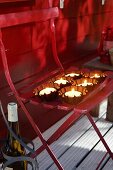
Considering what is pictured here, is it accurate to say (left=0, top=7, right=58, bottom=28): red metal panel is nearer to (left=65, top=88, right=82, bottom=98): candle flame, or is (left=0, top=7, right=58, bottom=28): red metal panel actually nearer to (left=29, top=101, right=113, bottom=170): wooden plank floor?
(left=65, top=88, right=82, bottom=98): candle flame

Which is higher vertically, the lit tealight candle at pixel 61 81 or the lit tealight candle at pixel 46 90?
the lit tealight candle at pixel 46 90

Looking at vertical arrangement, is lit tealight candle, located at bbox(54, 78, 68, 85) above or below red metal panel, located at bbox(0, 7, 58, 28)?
below

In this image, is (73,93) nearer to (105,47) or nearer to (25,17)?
(25,17)

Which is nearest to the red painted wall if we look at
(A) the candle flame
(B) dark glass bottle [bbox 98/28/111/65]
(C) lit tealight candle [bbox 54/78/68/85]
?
(B) dark glass bottle [bbox 98/28/111/65]

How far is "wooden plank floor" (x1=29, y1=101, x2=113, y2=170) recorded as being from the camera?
1732mm

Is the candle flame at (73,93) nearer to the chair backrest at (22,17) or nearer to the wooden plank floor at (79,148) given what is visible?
the chair backrest at (22,17)

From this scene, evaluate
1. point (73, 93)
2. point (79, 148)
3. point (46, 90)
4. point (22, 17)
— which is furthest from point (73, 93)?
point (79, 148)

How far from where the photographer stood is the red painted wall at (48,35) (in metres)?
1.69

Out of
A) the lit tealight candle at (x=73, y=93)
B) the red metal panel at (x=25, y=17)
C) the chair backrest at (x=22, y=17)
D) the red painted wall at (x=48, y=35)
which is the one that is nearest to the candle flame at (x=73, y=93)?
the lit tealight candle at (x=73, y=93)

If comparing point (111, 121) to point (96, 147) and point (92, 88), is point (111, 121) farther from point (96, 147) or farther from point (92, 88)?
point (92, 88)

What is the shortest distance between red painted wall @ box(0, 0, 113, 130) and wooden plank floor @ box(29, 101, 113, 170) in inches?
16.6

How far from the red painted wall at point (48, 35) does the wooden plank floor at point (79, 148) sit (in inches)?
16.6

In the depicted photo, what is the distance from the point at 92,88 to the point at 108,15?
1.58 meters

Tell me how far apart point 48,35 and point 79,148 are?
2.44 feet
